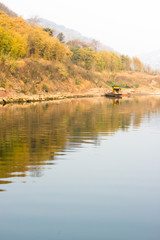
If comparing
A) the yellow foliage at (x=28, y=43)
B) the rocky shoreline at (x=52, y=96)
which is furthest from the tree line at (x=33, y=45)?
the rocky shoreline at (x=52, y=96)

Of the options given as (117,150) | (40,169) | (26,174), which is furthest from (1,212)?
(117,150)

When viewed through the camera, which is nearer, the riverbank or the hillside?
the riverbank

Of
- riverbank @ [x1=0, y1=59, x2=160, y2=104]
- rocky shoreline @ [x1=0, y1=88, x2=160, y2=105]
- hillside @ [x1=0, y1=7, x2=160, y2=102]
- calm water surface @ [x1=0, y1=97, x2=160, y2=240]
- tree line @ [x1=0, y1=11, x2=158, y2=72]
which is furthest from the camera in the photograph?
tree line @ [x1=0, y1=11, x2=158, y2=72]

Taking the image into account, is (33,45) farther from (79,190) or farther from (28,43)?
(79,190)

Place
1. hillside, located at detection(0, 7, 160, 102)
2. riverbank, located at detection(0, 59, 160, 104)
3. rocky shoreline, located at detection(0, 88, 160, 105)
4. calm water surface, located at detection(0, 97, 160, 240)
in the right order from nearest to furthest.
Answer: calm water surface, located at detection(0, 97, 160, 240), rocky shoreline, located at detection(0, 88, 160, 105), riverbank, located at detection(0, 59, 160, 104), hillside, located at detection(0, 7, 160, 102)

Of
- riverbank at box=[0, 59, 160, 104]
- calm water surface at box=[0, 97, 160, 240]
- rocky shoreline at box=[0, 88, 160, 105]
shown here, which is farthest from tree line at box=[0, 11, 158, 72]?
calm water surface at box=[0, 97, 160, 240]

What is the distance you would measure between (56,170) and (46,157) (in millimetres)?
1886

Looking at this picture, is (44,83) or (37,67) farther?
(37,67)

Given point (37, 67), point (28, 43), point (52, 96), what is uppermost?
point (28, 43)

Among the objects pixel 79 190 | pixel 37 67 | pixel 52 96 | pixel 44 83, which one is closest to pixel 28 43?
pixel 37 67

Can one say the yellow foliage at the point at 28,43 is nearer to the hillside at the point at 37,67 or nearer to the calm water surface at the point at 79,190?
the hillside at the point at 37,67

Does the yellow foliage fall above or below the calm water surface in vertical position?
above

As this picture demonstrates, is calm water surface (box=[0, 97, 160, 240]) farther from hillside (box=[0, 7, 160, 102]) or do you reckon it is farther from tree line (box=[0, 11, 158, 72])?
tree line (box=[0, 11, 158, 72])

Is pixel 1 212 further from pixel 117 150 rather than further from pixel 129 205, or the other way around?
pixel 117 150
